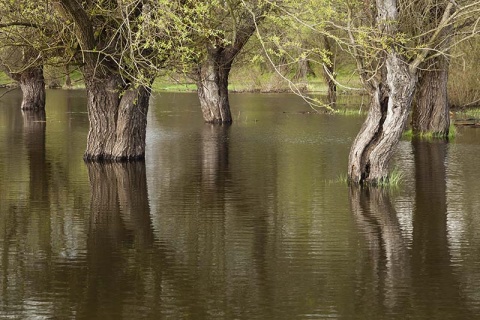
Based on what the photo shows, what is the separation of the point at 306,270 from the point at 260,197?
251 inches

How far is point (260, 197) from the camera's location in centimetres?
1812

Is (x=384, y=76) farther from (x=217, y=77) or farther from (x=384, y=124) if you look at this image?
(x=217, y=77)

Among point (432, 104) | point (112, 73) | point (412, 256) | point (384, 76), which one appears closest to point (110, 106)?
point (112, 73)

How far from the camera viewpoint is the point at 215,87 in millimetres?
37031

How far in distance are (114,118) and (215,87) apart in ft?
47.8

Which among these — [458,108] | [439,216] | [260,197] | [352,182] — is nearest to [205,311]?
[439,216]

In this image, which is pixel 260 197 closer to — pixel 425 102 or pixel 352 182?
pixel 352 182

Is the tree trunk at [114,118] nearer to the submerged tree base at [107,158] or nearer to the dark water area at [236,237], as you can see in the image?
the submerged tree base at [107,158]

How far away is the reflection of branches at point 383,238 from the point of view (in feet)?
37.0

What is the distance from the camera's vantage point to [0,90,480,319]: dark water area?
1035 centimetres

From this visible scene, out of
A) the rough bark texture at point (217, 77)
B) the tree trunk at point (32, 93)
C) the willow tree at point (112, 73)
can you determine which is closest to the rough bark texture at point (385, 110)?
the willow tree at point (112, 73)

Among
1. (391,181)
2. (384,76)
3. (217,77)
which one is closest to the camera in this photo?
(384,76)

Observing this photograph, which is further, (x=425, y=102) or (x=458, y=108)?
(x=458, y=108)

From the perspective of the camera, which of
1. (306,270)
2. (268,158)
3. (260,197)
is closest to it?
(306,270)
